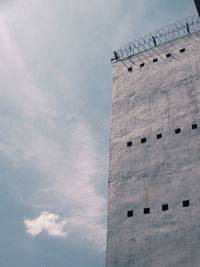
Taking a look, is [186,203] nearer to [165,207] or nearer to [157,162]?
[165,207]

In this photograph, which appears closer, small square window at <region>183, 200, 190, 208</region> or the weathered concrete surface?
the weathered concrete surface

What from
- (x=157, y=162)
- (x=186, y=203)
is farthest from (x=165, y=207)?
(x=157, y=162)

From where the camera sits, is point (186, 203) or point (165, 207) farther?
point (165, 207)

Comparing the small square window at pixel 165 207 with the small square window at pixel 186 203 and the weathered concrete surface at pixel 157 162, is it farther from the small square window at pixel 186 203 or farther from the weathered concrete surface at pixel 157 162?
the small square window at pixel 186 203

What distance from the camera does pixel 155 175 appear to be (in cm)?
1359

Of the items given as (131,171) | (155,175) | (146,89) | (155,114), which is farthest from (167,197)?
(146,89)

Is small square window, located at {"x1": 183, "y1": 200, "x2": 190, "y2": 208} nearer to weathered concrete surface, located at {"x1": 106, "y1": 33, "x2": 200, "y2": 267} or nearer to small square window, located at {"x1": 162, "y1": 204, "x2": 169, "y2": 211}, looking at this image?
weathered concrete surface, located at {"x1": 106, "y1": 33, "x2": 200, "y2": 267}

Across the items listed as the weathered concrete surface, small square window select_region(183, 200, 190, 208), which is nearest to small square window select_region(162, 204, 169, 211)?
the weathered concrete surface

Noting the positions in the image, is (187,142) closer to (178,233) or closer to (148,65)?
(178,233)

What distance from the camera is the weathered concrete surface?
12031 millimetres

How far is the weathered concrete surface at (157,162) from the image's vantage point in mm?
12031

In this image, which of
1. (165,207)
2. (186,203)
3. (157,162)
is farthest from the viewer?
(157,162)

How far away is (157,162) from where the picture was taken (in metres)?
13.9

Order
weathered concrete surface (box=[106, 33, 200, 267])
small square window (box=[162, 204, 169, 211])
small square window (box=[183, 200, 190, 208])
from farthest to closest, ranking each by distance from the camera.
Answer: small square window (box=[162, 204, 169, 211]) → small square window (box=[183, 200, 190, 208]) → weathered concrete surface (box=[106, 33, 200, 267])
